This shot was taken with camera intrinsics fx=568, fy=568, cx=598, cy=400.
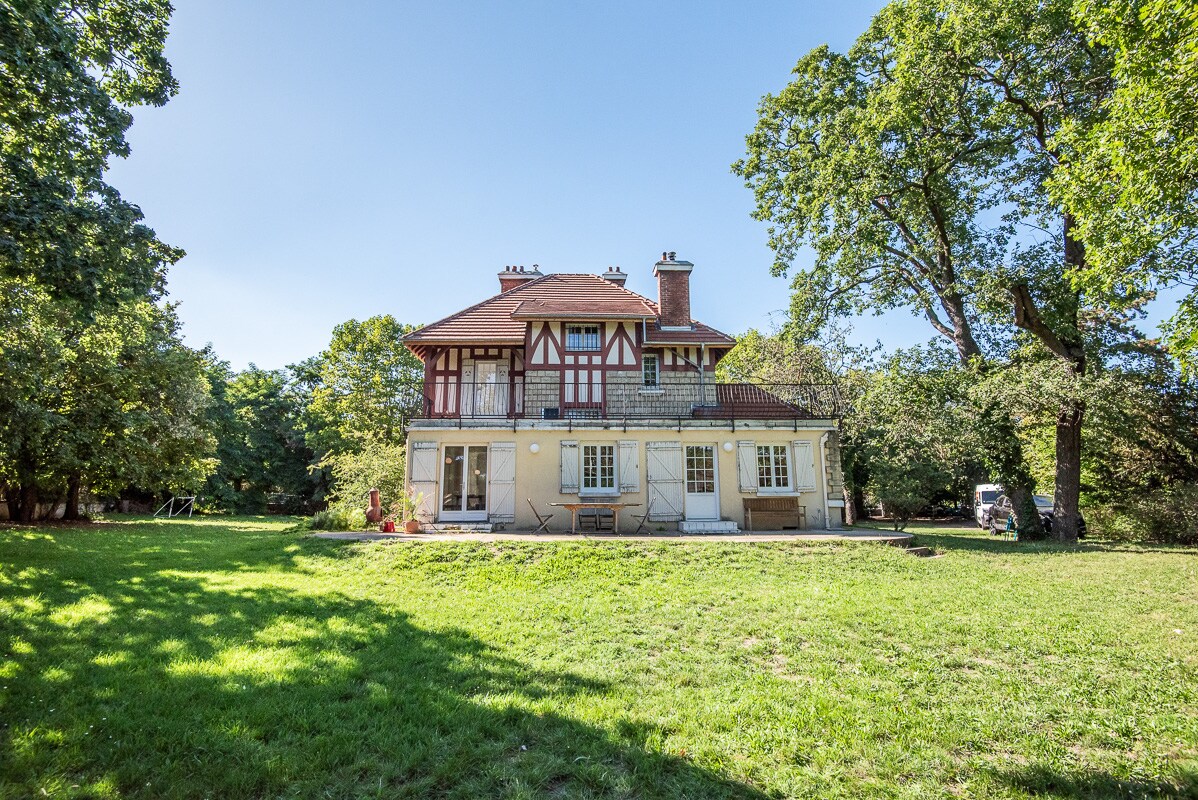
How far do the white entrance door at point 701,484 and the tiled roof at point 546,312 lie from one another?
3.58 metres

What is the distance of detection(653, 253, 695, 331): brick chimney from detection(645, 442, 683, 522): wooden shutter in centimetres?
427

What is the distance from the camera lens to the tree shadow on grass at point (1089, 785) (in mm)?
2668

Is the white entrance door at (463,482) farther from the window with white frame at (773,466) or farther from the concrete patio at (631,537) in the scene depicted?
the window with white frame at (773,466)

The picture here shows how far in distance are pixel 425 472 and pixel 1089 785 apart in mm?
11857

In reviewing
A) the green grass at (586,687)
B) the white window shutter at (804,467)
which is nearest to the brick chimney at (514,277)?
the white window shutter at (804,467)

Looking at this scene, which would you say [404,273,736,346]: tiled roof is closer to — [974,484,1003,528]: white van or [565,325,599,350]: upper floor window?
[565,325,599,350]: upper floor window

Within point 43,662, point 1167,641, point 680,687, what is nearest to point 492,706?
point 680,687

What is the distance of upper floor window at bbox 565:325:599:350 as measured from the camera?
15180 mm

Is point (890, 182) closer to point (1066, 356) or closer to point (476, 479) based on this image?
point (1066, 356)

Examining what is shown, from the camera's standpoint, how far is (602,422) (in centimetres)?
1299

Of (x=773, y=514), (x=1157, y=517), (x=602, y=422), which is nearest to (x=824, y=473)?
(x=773, y=514)

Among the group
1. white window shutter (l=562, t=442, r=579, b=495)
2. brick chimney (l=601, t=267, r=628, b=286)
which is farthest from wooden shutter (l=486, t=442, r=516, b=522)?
brick chimney (l=601, t=267, r=628, b=286)

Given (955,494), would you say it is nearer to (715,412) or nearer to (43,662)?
(715,412)

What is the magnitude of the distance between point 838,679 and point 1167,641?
3.56m
